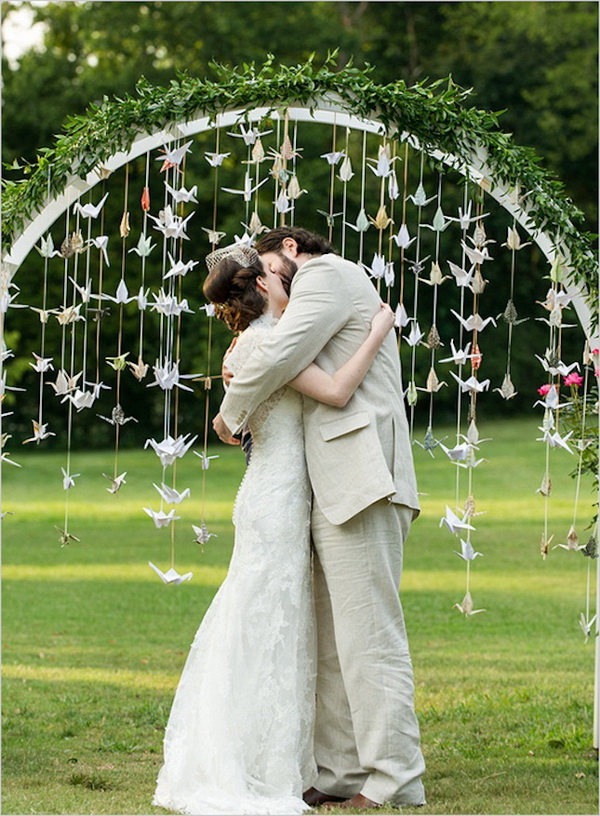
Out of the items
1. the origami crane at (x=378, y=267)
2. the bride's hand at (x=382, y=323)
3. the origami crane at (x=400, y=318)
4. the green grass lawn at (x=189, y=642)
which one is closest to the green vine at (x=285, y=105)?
the origami crane at (x=378, y=267)

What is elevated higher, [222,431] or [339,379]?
[339,379]

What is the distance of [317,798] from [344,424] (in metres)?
1.32

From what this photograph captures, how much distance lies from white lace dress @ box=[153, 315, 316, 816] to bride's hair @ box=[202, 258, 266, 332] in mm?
53

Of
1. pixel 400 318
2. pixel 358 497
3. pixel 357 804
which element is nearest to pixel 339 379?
pixel 358 497

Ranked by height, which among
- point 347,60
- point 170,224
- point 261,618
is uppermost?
point 347,60

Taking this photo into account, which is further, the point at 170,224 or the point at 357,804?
the point at 170,224

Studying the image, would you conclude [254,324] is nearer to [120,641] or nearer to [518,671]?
[518,671]

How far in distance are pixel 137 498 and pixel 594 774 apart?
11.6 m

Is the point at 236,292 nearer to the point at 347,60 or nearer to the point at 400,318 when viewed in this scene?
the point at 400,318

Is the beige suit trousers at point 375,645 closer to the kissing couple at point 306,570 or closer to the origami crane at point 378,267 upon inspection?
the kissing couple at point 306,570

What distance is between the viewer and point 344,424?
3938 millimetres

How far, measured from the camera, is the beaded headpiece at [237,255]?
404 cm

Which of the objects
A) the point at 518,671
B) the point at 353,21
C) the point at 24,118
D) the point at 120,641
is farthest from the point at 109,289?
the point at 518,671

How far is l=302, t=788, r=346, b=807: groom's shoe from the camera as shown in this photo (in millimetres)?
4031
